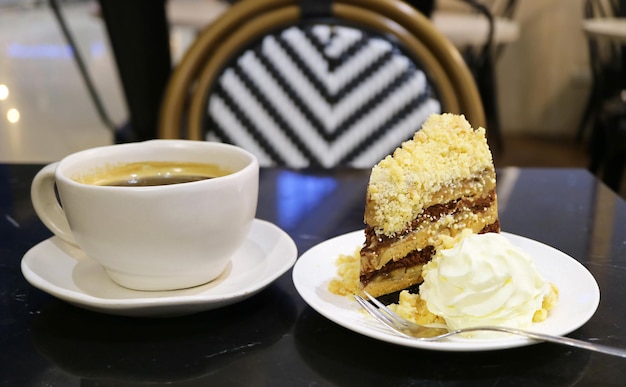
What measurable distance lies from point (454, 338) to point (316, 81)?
86 centimetres

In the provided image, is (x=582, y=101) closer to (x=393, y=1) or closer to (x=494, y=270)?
(x=393, y=1)

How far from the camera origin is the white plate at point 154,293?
593 millimetres

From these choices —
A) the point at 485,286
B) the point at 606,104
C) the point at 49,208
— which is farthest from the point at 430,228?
the point at 606,104

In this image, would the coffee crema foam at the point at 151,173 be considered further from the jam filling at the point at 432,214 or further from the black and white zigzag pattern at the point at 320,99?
the black and white zigzag pattern at the point at 320,99

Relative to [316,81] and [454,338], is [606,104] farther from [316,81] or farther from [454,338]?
[454,338]

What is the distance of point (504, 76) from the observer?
180 inches

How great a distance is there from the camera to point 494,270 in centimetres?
59

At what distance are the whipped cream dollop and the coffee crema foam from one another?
242 mm

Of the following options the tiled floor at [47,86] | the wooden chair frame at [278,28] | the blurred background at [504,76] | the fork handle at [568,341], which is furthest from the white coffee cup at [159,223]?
the blurred background at [504,76]

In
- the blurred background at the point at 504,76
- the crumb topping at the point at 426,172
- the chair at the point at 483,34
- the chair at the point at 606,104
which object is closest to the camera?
the crumb topping at the point at 426,172

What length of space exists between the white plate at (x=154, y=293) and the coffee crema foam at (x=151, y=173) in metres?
0.08

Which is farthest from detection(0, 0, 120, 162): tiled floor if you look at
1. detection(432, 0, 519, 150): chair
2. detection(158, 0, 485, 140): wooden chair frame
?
detection(158, 0, 485, 140): wooden chair frame

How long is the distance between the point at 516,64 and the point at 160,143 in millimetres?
4103

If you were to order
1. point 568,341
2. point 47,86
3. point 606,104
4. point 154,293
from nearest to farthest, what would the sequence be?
point 568,341 → point 154,293 → point 606,104 → point 47,86
